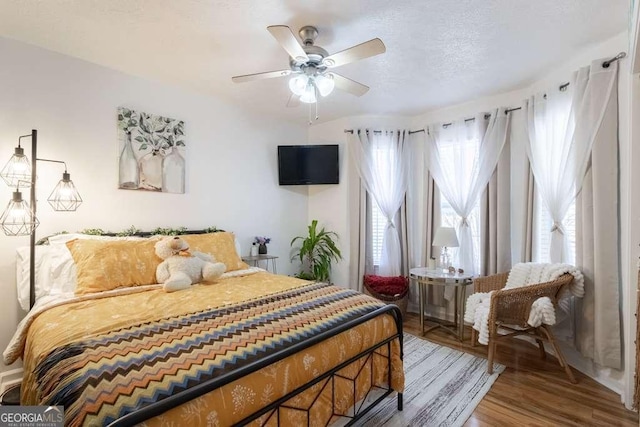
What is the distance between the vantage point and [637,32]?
1608 mm

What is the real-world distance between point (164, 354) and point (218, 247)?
1.85m

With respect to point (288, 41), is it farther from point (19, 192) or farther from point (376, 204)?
point (376, 204)

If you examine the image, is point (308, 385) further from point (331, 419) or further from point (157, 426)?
point (157, 426)

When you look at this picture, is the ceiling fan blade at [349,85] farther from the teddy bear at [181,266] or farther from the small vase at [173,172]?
the small vase at [173,172]

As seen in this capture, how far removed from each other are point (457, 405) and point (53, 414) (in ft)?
7.55

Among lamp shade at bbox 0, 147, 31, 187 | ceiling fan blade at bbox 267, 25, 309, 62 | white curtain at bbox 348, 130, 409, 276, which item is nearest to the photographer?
ceiling fan blade at bbox 267, 25, 309, 62

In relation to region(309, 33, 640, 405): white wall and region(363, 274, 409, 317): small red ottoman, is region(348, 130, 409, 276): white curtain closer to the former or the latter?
region(363, 274, 409, 317): small red ottoman

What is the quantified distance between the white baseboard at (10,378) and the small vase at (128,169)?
1.64 meters

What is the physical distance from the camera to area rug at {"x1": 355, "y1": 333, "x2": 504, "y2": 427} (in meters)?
2.02

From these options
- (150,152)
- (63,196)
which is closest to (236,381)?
(63,196)

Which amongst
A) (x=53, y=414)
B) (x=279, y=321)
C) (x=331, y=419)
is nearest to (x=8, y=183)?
(x=53, y=414)

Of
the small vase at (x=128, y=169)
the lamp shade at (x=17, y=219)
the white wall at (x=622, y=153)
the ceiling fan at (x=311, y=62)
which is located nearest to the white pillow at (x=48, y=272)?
the lamp shade at (x=17, y=219)

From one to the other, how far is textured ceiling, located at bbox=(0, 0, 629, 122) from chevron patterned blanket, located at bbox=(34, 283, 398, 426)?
1931 mm

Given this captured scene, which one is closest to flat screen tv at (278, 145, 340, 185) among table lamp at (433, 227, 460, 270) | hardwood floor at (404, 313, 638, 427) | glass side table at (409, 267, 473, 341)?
table lamp at (433, 227, 460, 270)
